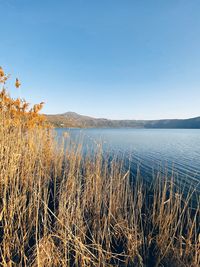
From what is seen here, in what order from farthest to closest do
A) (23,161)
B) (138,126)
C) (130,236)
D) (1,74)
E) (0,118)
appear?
(138,126) < (1,74) < (23,161) < (0,118) < (130,236)

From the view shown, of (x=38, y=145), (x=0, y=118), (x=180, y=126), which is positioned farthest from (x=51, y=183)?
(x=180, y=126)

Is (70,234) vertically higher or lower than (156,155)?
higher

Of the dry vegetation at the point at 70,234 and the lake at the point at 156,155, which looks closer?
the dry vegetation at the point at 70,234

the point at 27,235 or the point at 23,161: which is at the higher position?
the point at 23,161

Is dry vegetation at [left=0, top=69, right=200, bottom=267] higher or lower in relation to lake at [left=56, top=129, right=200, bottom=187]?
higher

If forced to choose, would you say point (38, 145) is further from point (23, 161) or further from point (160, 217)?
point (160, 217)

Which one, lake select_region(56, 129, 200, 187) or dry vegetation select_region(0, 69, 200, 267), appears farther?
lake select_region(56, 129, 200, 187)

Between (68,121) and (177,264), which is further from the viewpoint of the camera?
(68,121)

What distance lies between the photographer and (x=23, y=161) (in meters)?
3.96

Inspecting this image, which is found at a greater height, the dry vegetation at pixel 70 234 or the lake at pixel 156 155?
the dry vegetation at pixel 70 234

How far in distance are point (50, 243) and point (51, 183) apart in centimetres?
316

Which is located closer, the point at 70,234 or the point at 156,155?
the point at 70,234

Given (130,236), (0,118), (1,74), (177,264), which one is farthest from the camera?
(1,74)

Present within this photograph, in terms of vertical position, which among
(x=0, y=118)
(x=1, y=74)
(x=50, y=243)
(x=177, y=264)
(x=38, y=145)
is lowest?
(x=177, y=264)
